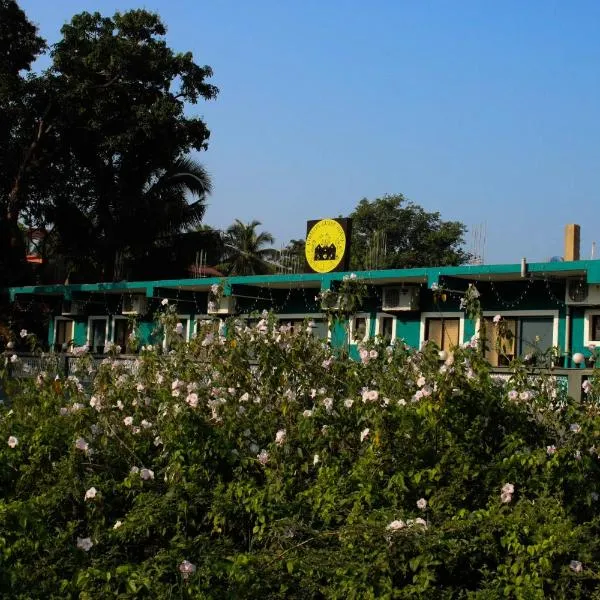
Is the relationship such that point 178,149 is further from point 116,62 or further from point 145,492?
point 145,492

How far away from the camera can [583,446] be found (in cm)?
648

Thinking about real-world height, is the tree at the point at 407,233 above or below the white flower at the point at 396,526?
above

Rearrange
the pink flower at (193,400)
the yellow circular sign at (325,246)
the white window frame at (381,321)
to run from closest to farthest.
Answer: the pink flower at (193,400), the white window frame at (381,321), the yellow circular sign at (325,246)

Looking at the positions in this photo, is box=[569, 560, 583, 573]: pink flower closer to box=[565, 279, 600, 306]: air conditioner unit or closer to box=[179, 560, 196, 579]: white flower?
box=[179, 560, 196, 579]: white flower

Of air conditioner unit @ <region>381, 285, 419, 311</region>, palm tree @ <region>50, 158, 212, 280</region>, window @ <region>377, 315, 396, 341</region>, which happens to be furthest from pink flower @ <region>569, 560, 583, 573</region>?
palm tree @ <region>50, 158, 212, 280</region>

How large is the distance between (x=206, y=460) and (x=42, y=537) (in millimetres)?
1480

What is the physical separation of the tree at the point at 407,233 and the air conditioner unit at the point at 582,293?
1413 inches

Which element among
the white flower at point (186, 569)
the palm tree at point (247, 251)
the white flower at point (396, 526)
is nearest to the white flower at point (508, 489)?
the white flower at point (396, 526)

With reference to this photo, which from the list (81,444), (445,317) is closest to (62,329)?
(445,317)

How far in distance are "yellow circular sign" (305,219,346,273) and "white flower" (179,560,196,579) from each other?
64.4ft

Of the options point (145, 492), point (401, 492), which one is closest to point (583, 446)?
point (401, 492)

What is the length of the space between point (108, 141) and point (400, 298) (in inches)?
695

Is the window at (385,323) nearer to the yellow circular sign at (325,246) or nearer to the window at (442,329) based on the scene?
the window at (442,329)

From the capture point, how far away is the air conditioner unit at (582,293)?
19.3 meters
